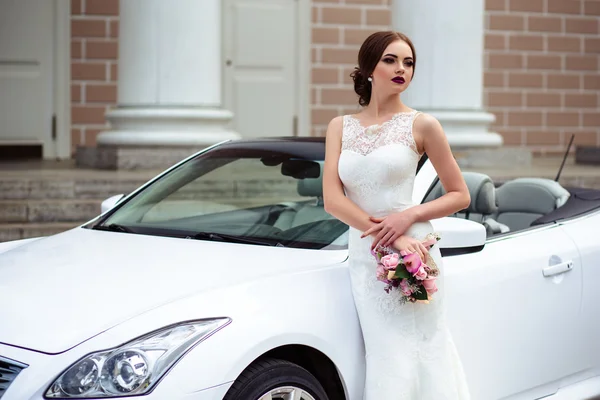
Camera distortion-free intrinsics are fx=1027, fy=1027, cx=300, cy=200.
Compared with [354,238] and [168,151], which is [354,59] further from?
[354,238]

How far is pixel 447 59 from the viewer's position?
938cm

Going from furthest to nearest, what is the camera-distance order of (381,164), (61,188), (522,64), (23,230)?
(522,64) → (61,188) → (23,230) → (381,164)

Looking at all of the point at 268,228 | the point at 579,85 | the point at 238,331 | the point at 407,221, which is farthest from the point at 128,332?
the point at 579,85

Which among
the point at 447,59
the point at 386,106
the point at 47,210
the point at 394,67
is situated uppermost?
the point at 447,59

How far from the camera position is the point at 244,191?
4746 millimetres

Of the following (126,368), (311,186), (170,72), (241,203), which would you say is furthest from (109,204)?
(170,72)

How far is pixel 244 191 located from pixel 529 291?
1.45 meters

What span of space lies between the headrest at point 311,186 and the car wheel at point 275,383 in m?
1.18

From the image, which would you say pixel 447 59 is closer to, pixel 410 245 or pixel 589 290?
pixel 589 290

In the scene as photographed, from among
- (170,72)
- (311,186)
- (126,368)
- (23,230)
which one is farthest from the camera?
(170,72)

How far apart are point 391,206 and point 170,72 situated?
560cm

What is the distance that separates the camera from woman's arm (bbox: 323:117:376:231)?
3156mm

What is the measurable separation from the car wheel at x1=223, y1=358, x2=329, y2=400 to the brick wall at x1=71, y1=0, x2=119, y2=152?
8562 millimetres

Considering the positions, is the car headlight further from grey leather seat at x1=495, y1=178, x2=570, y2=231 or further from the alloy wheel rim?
grey leather seat at x1=495, y1=178, x2=570, y2=231
